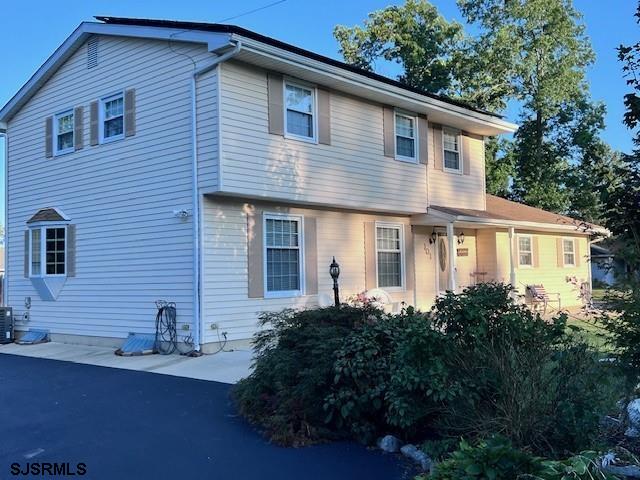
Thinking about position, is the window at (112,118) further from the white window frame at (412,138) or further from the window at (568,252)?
the window at (568,252)

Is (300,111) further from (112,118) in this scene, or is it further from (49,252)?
(49,252)

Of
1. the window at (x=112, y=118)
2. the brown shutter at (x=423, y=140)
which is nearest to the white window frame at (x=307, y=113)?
the window at (x=112, y=118)

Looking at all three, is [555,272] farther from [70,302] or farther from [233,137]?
[70,302]

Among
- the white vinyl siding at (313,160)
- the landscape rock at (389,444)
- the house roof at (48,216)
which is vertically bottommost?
the landscape rock at (389,444)

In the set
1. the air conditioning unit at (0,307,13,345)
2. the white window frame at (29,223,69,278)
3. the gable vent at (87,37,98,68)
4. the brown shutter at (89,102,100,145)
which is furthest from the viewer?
the air conditioning unit at (0,307,13,345)

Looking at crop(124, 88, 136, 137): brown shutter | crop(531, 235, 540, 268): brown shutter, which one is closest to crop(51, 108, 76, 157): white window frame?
crop(124, 88, 136, 137): brown shutter

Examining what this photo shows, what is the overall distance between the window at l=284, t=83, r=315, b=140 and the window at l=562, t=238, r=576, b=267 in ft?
42.1

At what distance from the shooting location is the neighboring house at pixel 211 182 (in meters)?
10.5

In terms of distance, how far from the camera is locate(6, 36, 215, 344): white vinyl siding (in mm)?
10789

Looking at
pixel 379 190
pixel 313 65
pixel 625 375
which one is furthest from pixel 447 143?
pixel 625 375

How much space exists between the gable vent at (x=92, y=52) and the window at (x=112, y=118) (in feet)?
3.25

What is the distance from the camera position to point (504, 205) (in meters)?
20.0

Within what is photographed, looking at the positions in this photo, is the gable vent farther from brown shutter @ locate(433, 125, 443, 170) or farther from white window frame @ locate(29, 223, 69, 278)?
brown shutter @ locate(433, 125, 443, 170)

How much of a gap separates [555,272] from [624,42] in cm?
1615
